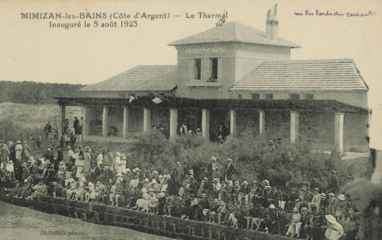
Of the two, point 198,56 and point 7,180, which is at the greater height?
point 198,56

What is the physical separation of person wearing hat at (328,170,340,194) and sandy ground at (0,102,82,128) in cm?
1189

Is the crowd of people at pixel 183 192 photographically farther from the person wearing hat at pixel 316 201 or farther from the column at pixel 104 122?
the column at pixel 104 122

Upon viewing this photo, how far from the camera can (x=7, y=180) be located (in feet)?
59.6

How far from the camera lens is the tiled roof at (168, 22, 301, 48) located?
19.9 m

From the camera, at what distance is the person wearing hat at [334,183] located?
14.0 meters

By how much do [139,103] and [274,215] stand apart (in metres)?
9.10

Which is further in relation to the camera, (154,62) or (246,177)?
(154,62)

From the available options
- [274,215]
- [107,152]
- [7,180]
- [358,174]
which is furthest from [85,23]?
[358,174]

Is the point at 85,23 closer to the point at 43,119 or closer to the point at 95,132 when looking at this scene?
the point at 95,132

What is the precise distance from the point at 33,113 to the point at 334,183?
45.7 ft

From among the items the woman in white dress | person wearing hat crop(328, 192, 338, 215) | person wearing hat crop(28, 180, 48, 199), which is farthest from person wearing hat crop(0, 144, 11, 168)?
person wearing hat crop(328, 192, 338, 215)

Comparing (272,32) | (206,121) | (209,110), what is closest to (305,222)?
(206,121)

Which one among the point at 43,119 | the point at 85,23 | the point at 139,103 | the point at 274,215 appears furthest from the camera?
the point at 43,119

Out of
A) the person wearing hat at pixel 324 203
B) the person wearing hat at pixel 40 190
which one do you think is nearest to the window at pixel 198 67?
the person wearing hat at pixel 40 190
